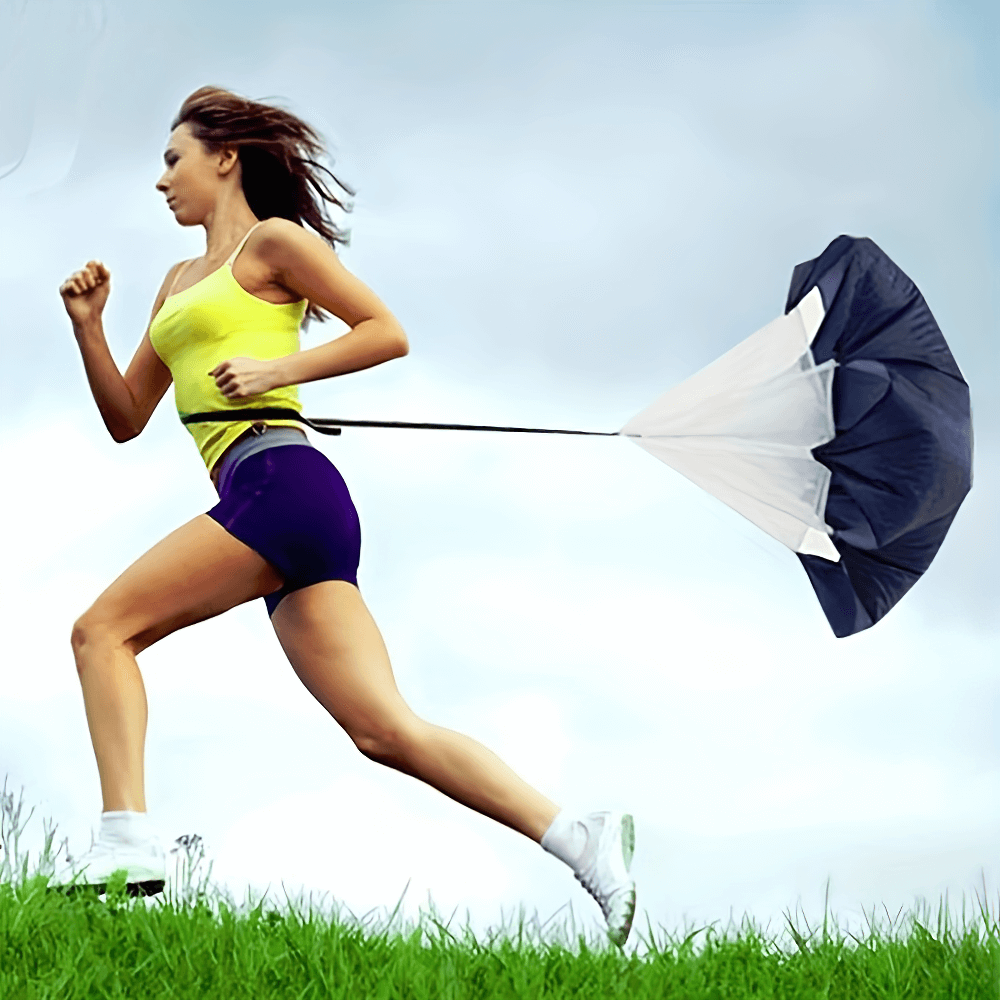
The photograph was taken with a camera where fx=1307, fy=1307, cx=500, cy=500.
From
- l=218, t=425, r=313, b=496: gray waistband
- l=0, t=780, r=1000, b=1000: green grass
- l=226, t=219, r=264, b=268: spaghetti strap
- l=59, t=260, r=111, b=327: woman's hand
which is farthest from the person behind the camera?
l=59, t=260, r=111, b=327: woman's hand

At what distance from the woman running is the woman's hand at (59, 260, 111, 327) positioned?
0.29 metres

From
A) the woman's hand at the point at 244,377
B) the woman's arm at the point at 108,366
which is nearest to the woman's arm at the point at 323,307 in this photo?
the woman's hand at the point at 244,377

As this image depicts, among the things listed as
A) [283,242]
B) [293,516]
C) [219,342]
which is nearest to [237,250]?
[283,242]

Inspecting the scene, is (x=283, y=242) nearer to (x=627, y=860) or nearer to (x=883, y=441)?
(x=883, y=441)

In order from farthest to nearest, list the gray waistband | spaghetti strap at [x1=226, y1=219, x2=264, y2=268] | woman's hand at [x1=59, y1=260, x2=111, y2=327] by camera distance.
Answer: woman's hand at [x1=59, y1=260, x2=111, y2=327] < spaghetti strap at [x1=226, y1=219, x2=264, y2=268] < the gray waistband

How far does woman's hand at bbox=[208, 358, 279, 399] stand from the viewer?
3480 millimetres

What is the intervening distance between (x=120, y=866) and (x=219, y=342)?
1.43 meters

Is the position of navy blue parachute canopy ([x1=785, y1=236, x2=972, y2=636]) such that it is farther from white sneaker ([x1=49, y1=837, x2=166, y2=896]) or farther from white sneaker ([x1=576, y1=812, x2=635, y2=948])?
white sneaker ([x1=49, y1=837, x2=166, y2=896])

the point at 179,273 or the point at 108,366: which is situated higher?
the point at 179,273

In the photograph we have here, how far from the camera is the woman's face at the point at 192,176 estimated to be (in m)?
3.91

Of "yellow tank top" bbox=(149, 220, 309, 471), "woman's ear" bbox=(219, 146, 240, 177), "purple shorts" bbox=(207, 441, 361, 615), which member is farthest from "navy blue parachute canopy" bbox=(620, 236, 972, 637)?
"woman's ear" bbox=(219, 146, 240, 177)

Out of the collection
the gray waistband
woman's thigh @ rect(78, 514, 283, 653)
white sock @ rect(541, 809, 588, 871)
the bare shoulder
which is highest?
the bare shoulder

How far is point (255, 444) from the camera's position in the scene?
3590 mm

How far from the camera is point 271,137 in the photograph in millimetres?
3957
